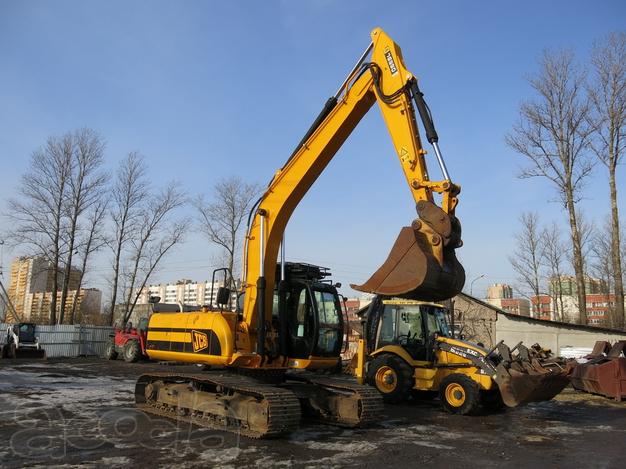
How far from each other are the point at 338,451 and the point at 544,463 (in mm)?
2594

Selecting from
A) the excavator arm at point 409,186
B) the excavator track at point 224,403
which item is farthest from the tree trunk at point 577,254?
the excavator track at point 224,403

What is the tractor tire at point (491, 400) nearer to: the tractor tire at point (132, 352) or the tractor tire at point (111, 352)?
the tractor tire at point (132, 352)

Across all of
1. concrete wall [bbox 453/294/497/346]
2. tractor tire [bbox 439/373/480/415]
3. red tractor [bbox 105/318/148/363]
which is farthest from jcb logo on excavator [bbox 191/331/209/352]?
concrete wall [bbox 453/294/497/346]

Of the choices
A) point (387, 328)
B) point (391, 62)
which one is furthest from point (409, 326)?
point (391, 62)

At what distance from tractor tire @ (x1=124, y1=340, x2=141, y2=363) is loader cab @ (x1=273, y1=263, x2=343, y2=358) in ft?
49.4

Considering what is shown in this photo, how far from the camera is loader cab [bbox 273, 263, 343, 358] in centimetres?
863

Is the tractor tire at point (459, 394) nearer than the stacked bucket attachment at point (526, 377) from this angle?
No

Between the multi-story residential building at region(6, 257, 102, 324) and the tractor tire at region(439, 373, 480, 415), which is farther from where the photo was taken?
the multi-story residential building at region(6, 257, 102, 324)

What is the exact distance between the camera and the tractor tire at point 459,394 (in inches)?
399

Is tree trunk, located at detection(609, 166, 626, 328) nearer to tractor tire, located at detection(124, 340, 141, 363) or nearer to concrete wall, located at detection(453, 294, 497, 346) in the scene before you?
concrete wall, located at detection(453, 294, 497, 346)

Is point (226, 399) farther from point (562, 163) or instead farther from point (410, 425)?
point (562, 163)

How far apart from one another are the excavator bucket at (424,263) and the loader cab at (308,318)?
187 centimetres

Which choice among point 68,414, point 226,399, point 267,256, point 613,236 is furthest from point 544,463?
point 613,236

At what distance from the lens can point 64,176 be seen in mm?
33531
